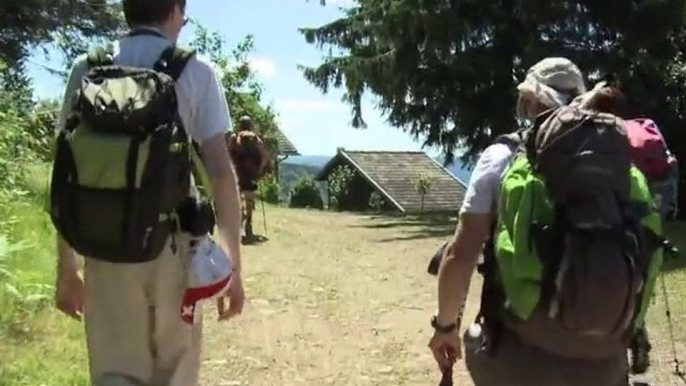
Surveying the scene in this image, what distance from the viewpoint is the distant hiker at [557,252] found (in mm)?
3199

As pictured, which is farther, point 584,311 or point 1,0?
point 1,0

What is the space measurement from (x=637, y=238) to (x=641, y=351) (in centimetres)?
288

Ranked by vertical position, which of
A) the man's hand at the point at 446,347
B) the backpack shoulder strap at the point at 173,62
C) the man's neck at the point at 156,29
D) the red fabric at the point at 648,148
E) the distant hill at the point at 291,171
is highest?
the man's neck at the point at 156,29

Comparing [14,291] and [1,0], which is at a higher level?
[1,0]

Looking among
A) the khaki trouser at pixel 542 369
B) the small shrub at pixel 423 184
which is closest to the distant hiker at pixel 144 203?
the khaki trouser at pixel 542 369

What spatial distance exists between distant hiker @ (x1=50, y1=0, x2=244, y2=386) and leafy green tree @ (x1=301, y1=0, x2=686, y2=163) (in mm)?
19080

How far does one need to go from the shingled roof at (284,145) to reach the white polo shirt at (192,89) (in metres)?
42.6

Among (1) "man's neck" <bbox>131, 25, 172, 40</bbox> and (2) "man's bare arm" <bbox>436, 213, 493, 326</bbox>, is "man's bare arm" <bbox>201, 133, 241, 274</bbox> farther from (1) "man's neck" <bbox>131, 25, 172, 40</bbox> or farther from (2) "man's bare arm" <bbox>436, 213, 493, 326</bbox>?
(2) "man's bare arm" <bbox>436, 213, 493, 326</bbox>

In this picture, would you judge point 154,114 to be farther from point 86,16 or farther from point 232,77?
point 232,77

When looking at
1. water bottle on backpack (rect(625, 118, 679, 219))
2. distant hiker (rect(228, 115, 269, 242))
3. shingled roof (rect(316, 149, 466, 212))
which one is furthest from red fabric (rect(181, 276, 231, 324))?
shingled roof (rect(316, 149, 466, 212))

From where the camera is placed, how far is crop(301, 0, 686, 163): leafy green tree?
2230 cm

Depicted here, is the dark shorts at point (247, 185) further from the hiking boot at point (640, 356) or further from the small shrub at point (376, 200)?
the small shrub at point (376, 200)

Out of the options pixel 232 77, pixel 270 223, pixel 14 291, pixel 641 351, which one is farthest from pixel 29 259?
pixel 232 77

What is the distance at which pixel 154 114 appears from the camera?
3.56m
